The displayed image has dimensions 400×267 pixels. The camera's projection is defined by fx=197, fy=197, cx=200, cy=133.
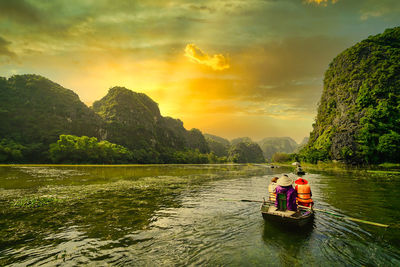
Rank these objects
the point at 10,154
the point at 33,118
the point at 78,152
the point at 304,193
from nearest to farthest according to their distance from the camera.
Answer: the point at 304,193 < the point at 10,154 < the point at 78,152 < the point at 33,118

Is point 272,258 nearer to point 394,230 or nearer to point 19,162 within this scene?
point 394,230

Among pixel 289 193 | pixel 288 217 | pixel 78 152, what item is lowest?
pixel 288 217

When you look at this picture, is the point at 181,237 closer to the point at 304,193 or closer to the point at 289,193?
the point at 289,193

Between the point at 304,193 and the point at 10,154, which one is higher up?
the point at 10,154

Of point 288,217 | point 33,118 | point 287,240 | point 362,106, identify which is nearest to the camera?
point 287,240

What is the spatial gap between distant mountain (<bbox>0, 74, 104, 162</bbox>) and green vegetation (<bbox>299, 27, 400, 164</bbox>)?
558 feet

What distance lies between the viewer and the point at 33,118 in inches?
6024

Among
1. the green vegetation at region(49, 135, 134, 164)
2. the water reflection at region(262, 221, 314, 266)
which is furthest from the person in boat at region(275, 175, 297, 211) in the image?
the green vegetation at region(49, 135, 134, 164)

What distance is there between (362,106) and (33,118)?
741ft

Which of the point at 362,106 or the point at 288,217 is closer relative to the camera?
the point at 288,217

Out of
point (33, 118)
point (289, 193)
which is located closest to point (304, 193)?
point (289, 193)

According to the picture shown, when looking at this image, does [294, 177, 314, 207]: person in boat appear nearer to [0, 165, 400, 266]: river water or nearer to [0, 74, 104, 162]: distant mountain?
[0, 165, 400, 266]: river water

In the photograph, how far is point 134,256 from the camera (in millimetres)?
9469

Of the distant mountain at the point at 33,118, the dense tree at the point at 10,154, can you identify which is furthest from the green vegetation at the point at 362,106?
the distant mountain at the point at 33,118
